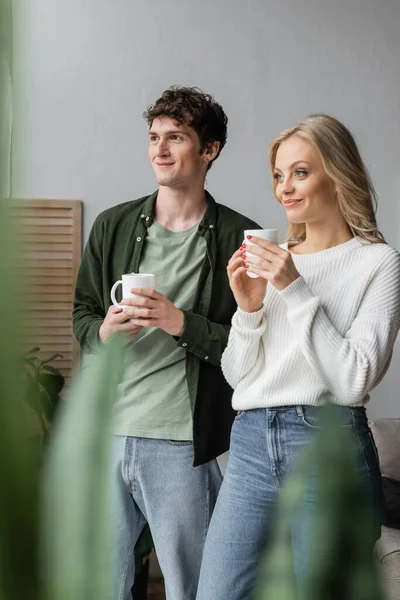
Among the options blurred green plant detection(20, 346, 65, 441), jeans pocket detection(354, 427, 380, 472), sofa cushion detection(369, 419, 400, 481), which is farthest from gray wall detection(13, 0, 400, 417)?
blurred green plant detection(20, 346, 65, 441)

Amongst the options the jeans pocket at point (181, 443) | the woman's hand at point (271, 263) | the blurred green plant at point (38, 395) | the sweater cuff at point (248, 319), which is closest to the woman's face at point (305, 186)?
the woman's hand at point (271, 263)

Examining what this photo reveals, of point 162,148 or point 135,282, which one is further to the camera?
point 162,148

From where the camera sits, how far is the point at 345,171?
1826 mm

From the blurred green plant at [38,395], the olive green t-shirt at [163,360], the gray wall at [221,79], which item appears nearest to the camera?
the blurred green plant at [38,395]

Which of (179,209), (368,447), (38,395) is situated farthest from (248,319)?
(38,395)

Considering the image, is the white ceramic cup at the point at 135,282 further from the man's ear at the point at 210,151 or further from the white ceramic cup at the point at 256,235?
the man's ear at the point at 210,151

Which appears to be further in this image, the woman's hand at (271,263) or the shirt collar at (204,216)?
the shirt collar at (204,216)

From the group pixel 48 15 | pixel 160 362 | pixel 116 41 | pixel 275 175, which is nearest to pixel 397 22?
pixel 116 41

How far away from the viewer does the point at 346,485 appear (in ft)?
0.40

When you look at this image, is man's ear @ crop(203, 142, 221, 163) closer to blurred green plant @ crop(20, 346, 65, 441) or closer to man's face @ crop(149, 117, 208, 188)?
man's face @ crop(149, 117, 208, 188)

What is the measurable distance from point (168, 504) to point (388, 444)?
2017 millimetres

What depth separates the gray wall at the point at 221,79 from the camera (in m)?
3.90

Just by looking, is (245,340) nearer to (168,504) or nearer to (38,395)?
(168,504)

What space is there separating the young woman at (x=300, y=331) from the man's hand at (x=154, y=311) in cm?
14
